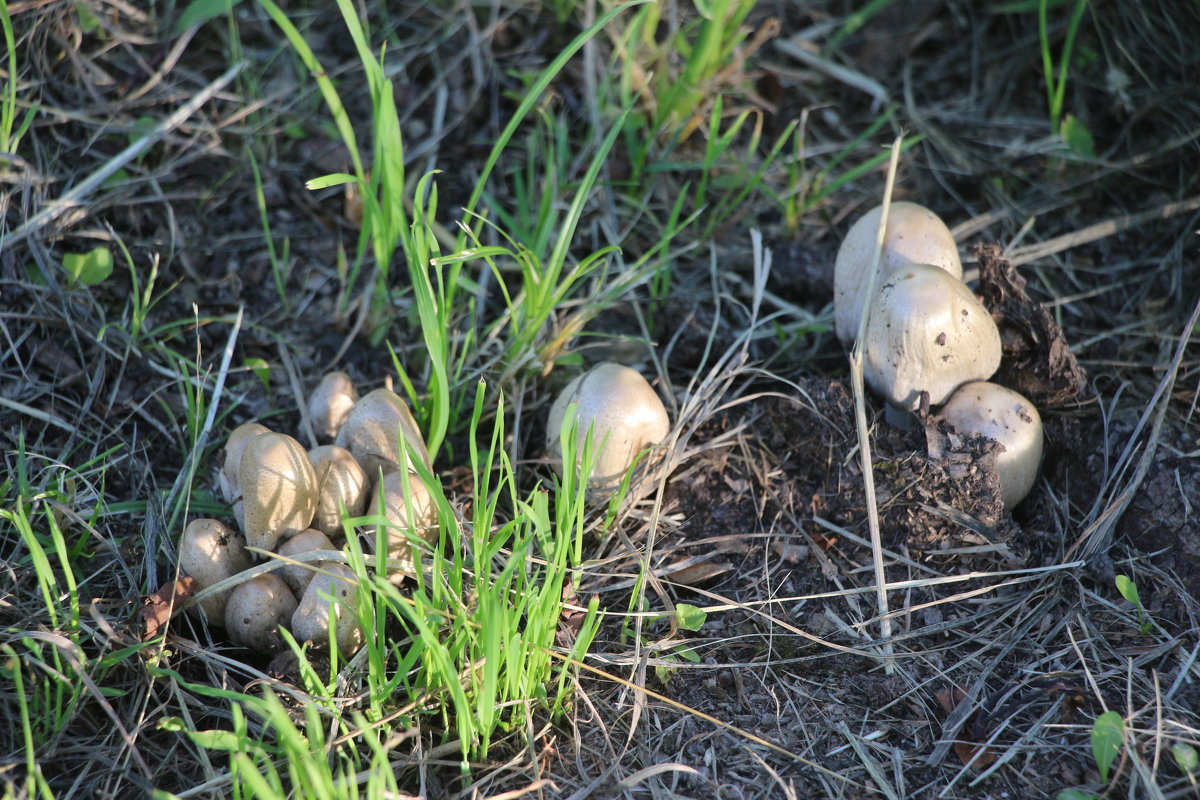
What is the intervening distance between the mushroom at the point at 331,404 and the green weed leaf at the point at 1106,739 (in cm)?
173

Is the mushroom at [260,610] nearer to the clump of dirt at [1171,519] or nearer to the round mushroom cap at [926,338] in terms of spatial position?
the round mushroom cap at [926,338]

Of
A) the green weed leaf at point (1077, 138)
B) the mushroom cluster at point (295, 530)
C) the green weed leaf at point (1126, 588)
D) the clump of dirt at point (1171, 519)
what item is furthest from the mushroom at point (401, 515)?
the green weed leaf at point (1077, 138)

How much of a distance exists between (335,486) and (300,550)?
0.16m

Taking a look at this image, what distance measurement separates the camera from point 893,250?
2316 mm

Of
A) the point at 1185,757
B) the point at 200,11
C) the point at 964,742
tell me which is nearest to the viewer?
the point at 1185,757

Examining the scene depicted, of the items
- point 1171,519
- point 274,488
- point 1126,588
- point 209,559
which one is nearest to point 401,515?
point 274,488

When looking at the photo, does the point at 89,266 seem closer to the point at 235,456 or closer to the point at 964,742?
the point at 235,456

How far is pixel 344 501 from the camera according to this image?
2.03m

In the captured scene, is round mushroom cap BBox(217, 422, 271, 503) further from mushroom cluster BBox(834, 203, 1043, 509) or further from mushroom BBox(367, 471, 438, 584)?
mushroom cluster BBox(834, 203, 1043, 509)

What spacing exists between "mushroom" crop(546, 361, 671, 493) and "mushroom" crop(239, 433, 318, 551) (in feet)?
1.91

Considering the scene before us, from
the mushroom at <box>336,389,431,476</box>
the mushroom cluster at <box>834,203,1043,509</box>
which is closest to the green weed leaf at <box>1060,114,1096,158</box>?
the mushroom cluster at <box>834,203,1043,509</box>

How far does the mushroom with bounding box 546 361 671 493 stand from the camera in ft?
7.24

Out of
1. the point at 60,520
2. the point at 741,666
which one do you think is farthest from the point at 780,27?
the point at 60,520

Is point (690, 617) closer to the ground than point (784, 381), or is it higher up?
closer to the ground
